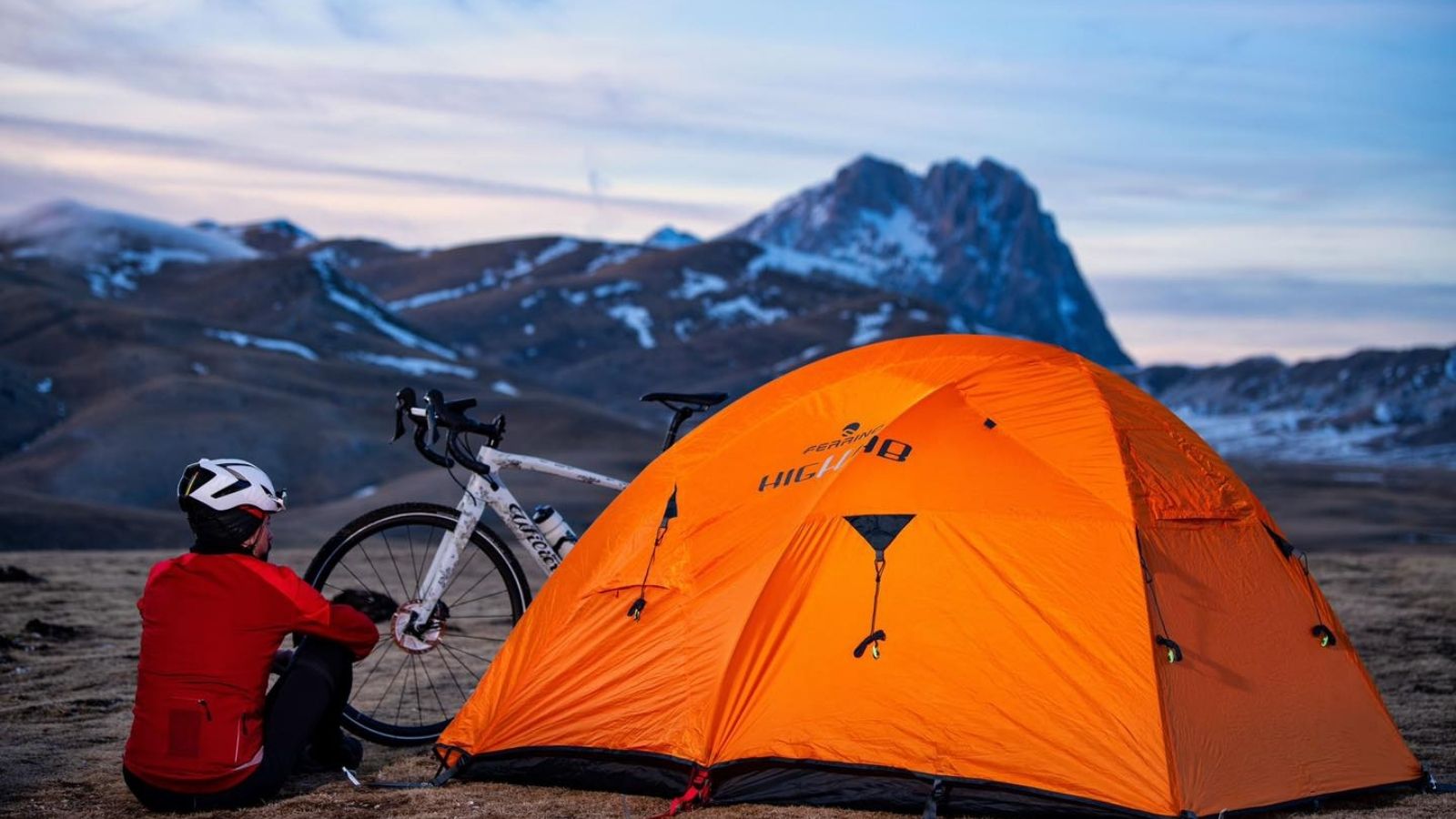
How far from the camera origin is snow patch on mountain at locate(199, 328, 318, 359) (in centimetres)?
6562

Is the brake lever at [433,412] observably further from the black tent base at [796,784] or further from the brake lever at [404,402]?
the black tent base at [796,784]

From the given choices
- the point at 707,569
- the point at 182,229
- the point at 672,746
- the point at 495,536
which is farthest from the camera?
the point at 182,229

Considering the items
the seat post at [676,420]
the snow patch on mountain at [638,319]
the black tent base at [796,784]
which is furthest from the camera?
the snow patch on mountain at [638,319]

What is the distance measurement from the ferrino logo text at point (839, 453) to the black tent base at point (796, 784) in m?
1.39

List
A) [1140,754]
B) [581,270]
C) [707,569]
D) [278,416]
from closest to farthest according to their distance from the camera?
1. [1140,754]
2. [707,569]
3. [278,416]
4. [581,270]

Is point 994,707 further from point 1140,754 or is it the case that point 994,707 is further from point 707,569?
point 707,569

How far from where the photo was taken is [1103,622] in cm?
601

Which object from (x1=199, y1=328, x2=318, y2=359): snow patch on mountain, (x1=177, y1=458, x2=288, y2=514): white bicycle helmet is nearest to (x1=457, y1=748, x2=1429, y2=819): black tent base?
(x1=177, y1=458, x2=288, y2=514): white bicycle helmet

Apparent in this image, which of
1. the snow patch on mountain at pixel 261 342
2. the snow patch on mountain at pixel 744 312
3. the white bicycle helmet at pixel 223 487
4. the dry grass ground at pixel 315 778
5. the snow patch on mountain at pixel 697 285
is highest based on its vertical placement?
the snow patch on mountain at pixel 697 285

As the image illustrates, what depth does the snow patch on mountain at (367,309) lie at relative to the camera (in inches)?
3659

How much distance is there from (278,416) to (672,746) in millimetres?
45458

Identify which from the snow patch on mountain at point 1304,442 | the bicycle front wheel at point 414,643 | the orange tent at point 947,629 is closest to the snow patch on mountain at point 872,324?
the snow patch on mountain at point 1304,442

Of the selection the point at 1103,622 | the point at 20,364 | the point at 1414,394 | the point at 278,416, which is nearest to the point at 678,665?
the point at 1103,622

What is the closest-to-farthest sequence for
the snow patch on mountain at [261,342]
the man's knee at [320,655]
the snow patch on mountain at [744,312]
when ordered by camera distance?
the man's knee at [320,655]
the snow patch on mountain at [261,342]
the snow patch on mountain at [744,312]
